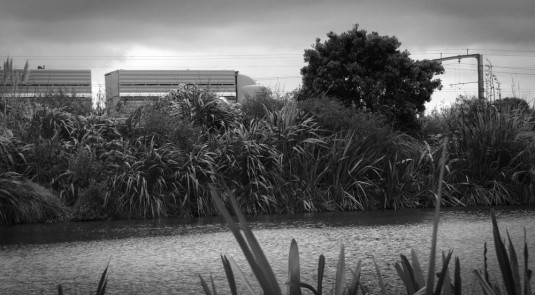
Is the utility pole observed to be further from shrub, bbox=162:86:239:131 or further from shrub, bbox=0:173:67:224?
shrub, bbox=0:173:67:224

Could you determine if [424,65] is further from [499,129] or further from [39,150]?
[39,150]

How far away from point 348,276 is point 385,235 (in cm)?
255

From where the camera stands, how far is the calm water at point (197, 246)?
5.32 metres

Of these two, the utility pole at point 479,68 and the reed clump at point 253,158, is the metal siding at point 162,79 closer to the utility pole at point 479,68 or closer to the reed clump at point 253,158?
the utility pole at point 479,68

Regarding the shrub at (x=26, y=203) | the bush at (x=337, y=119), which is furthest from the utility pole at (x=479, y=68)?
the shrub at (x=26, y=203)

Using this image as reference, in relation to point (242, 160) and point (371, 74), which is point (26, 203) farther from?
point (371, 74)

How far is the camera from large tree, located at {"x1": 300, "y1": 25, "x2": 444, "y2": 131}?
66.2ft

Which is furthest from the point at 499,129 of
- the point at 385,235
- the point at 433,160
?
the point at 385,235

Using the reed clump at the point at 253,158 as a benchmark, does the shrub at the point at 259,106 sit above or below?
above

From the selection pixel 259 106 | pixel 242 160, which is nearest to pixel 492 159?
pixel 259 106

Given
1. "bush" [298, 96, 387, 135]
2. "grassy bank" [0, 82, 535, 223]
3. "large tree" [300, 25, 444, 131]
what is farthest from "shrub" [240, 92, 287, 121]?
"large tree" [300, 25, 444, 131]

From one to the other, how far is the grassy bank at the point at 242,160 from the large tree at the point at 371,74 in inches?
251

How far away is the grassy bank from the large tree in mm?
6364

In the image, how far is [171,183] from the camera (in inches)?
423
